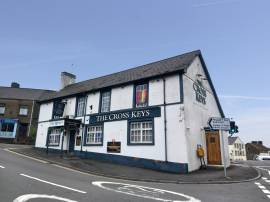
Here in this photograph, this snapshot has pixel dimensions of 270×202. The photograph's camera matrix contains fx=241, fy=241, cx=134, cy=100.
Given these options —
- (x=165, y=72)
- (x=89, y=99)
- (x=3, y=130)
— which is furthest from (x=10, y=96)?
(x=165, y=72)

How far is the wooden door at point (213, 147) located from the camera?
17.7 meters

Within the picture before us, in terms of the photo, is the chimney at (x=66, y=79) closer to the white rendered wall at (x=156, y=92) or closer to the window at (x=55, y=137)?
the window at (x=55, y=137)

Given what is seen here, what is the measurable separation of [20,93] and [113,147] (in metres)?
33.1

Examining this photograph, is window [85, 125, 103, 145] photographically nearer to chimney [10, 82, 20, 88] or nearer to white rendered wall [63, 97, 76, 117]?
white rendered wall [63, 97, 76, 117]

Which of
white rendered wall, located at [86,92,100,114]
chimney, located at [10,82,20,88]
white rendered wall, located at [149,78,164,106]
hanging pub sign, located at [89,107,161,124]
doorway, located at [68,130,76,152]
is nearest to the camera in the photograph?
hanging pub sign, located at [89,107,161,124]

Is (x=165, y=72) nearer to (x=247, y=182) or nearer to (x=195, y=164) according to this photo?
(x=195, y=164)

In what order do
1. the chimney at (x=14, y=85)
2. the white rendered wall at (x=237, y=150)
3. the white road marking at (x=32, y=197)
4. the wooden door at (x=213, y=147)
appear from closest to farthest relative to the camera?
1. the white road marking at (x=32, y=197)
2. the wooden door at (x=213, y=147)
3. the chimney at (x=14, y=85)
4. the white rendered wall at (x=237, y=150)

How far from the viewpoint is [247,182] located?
11.6m

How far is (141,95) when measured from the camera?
1842 cm

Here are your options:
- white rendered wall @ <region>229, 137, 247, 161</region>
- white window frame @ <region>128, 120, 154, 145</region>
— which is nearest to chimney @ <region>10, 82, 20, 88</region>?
white window frame @ <region>128, 120, 154, 145</region>

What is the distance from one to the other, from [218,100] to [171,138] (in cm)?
949

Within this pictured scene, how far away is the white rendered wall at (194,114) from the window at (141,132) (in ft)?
8.64

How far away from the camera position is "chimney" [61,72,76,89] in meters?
29.5

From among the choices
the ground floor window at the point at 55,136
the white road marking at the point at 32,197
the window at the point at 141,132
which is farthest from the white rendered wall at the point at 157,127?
the white road marking at the point at 32,197
